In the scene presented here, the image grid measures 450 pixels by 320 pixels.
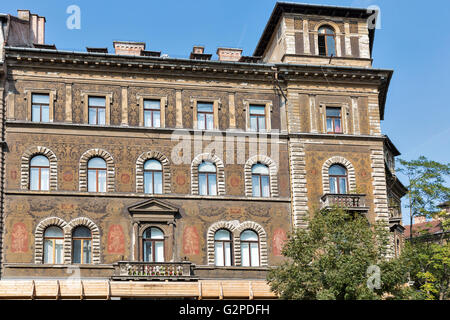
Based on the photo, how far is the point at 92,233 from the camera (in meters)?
34.1

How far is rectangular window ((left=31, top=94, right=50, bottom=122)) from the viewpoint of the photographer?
35.4 metres

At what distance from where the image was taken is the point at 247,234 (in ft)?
118

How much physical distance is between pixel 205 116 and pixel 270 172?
4708 mm

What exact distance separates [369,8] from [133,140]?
16.1 m

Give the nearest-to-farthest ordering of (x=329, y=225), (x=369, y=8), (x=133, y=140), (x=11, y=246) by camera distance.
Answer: (x=329, y=225)
(x=11, y=246)
(x=133, y=140)
(x=369, y=8)

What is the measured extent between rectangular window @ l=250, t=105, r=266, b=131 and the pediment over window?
654cm

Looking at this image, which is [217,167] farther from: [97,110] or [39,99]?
[39,99]

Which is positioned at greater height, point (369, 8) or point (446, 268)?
point (369, 8)

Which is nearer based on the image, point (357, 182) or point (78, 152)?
point (78, 152)

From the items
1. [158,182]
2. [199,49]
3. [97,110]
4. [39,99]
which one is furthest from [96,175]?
[199,49]

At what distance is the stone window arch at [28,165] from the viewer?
34281mm

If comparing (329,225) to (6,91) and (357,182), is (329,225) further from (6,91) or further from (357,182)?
(6,91)

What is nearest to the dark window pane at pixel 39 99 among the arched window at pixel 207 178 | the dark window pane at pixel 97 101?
the dark window pane at pixel 97 101

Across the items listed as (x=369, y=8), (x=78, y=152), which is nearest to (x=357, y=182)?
(x=369, y=8)
